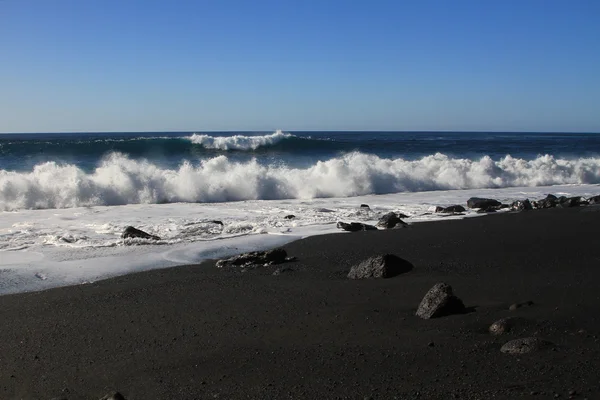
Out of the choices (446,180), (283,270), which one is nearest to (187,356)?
(283,270)

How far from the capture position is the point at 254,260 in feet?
23.4

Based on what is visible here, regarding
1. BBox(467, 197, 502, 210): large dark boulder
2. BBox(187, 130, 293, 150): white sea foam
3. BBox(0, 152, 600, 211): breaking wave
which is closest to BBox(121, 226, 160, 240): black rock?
BBox(0, 152, 600, 211): breaking wave

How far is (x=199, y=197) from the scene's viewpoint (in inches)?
631

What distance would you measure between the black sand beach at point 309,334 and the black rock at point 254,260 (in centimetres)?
22

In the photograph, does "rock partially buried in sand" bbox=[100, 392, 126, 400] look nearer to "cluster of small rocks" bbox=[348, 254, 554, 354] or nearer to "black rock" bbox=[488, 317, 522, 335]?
"cluster of small rocks" bbox=[348, 254, 554, 354]

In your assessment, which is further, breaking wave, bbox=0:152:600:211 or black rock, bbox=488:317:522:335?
breaking wave, bbox=0:152:600:211

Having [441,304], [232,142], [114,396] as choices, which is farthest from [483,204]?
[232,142]

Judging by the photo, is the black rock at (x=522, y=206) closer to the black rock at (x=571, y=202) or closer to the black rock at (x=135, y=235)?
the black rock at (x=571, y=202)

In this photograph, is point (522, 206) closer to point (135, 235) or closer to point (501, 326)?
point (135, 235)

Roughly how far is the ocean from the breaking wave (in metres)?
0.04

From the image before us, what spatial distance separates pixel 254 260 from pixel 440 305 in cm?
288

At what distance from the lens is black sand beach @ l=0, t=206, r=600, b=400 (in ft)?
12.1

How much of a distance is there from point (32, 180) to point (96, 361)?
487 inches

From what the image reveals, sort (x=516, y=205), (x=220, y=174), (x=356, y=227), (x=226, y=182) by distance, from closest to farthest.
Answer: (x=356, y=227) → (x=516, y=205) → (x=226, y=182) → (x=220, y=174)
